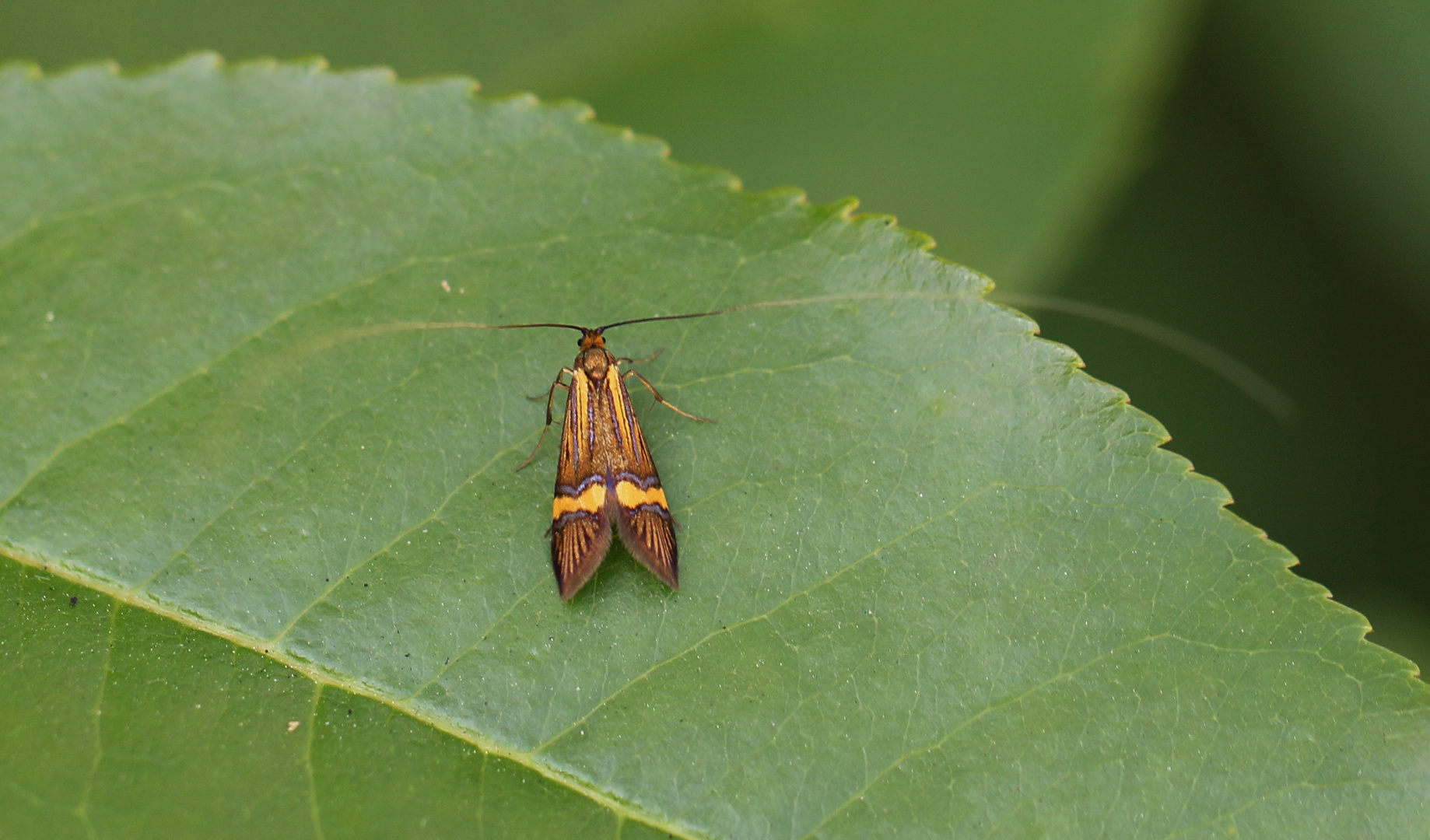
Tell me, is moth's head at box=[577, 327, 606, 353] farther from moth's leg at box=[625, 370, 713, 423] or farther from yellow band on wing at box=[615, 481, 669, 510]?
yellow band on wing at box=[615, 481, 669, 510]

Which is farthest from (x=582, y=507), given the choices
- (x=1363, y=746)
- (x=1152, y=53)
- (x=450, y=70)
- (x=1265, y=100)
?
(x=1265, y=100)

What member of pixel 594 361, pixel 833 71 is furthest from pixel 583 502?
pixel 833 71

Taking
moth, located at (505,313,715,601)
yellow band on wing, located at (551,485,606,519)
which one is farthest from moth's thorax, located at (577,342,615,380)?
yellow band on wing, located at (551,485,606,519)

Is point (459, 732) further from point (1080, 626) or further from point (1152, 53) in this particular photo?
point (1152, 53)

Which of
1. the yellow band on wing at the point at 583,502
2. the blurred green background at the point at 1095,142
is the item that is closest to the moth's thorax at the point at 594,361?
the yellow band on wing at the point at 583,502

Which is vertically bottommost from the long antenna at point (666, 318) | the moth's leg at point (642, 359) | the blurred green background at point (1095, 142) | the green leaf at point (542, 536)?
the green leaf at point (542, 536)

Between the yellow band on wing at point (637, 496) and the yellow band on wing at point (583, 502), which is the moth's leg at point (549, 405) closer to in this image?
the yellow band on wing at point (583, 502)

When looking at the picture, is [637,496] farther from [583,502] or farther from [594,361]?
[594,361]
